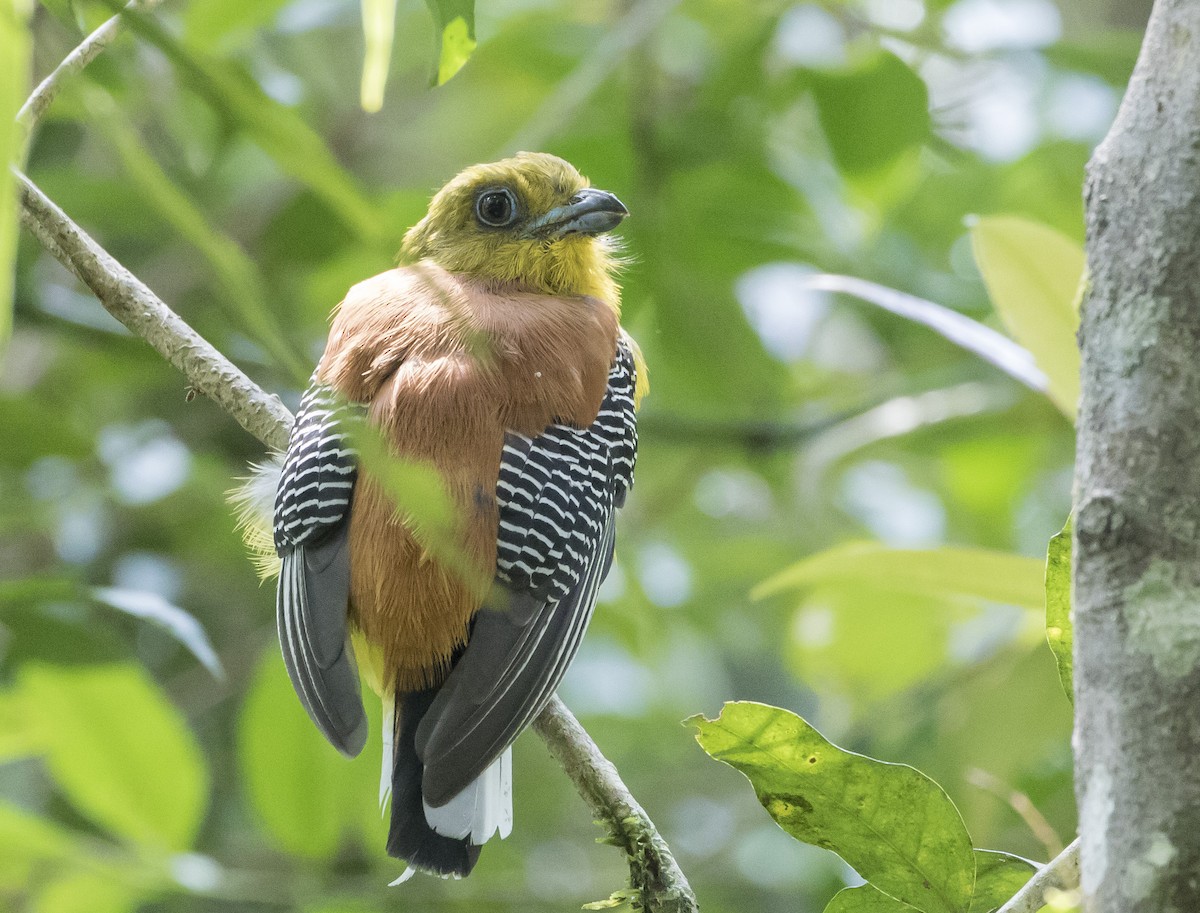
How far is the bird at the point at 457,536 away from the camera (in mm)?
2691

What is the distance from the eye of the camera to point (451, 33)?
4.43ft

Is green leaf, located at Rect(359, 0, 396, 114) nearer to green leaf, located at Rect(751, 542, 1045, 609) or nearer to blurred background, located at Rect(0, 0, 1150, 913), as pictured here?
green leaf, located at Rect(751, 542, 1045, 609)

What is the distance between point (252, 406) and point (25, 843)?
108 centimetres

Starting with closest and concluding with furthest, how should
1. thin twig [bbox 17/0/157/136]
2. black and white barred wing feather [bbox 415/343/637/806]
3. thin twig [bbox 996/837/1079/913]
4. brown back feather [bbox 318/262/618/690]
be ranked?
1. thin twig [bbox 996/837/1079/913]
2. thin twig [bbox 17/0/157/136]
3. black and white barred wing feather [bbox 415/343/637/806]
4. brown back feather [bbox 318/262/618/690]

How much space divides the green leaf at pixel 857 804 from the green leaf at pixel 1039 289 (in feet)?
3.61

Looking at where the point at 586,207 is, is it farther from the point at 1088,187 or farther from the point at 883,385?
the point at 1088,187

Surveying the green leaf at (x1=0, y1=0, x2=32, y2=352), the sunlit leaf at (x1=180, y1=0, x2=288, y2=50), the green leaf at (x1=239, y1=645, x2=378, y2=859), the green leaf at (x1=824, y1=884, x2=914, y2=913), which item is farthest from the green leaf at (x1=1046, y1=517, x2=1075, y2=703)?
the sunlit leaf at (x1=180, y1=0, x2=288, y2=50)

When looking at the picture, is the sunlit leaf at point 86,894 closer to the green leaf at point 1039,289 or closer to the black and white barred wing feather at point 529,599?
the black and white barred wing feather at point 529,599

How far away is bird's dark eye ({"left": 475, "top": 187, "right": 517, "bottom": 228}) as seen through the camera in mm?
4223

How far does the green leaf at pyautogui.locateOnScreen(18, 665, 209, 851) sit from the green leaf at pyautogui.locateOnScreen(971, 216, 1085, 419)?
2.03 meters

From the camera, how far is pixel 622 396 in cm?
353

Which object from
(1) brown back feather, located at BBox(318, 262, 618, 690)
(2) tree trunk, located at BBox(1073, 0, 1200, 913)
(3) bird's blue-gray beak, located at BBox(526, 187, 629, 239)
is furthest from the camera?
(3) bird's blue-gray beak, located at BBox(526, 187, 629, 239)

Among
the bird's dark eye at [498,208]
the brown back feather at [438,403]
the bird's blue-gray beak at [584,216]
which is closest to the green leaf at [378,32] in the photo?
the brown back feather at [438,403]

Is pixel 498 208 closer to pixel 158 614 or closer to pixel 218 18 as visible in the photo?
pixel 218 18
